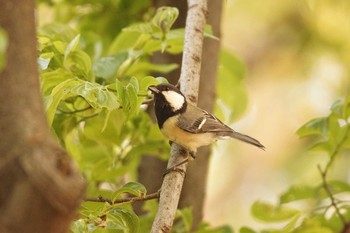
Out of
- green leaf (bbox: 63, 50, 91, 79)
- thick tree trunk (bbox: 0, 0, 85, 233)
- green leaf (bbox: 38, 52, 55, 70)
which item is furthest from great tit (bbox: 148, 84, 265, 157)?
thick tree trunk (bbox: 0, 0, 85, 233)

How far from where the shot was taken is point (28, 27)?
822mm

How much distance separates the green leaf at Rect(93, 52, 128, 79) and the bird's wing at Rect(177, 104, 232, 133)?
0.24 m

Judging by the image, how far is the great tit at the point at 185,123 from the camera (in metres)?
1.64

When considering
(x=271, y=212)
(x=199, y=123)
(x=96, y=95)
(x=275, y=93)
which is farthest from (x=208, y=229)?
(x=275, y=93)

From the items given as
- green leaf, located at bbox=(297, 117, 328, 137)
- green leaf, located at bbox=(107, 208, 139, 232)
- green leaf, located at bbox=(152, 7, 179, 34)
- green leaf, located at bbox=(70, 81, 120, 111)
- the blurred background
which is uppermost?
green leaf, located at bbox=(152, 7, 179, 34)

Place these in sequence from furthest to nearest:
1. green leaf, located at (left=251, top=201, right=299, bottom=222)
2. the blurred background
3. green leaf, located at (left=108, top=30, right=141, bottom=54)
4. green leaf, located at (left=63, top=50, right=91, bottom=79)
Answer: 1. the blurred background
2. green leaf, located at (left=108, top=30, right=141, bottom=54)
3. green leaf, located at (left=251, top=201, right=299, bottom=222)
4. green leaf, located at (left=63, top=50, right=91, bottom=79)

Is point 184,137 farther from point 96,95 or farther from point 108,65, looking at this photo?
point 96,95

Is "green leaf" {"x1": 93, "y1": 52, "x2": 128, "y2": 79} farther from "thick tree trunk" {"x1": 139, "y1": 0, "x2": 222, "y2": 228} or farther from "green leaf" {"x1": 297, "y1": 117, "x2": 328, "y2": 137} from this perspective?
"green leaf" {"x1": 297, "y1": 117, "x2": 328, "y2": 137}

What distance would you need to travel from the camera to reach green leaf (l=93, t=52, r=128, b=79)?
1508 millimetres

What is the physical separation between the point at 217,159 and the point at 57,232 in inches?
136

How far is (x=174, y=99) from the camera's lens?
163cm

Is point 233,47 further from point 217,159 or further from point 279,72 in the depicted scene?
point 217,159

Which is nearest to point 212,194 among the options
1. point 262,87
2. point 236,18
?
point 262,87

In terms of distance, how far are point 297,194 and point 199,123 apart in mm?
301
